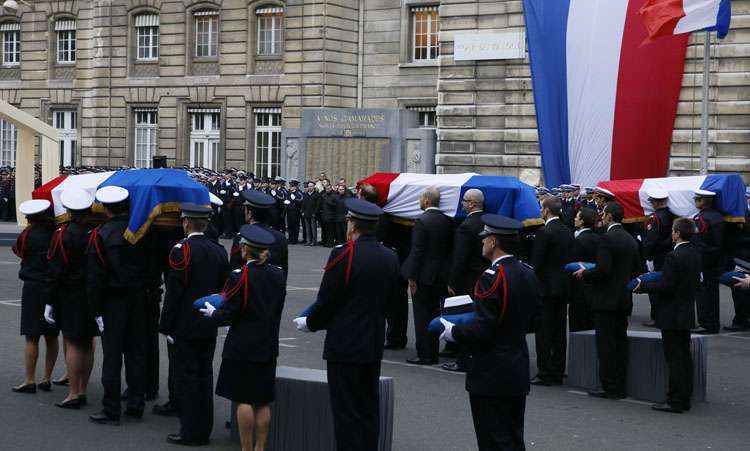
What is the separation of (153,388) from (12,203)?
93.2ft

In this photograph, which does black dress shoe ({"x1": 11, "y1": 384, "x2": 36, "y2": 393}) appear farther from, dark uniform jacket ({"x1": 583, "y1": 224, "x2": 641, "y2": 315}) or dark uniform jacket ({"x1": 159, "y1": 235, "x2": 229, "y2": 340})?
dark uniform jacket ({"x1": 583, "y1": 224, "x2": 641, "y2": 315})

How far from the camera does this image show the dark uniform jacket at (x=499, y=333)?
7668 mm

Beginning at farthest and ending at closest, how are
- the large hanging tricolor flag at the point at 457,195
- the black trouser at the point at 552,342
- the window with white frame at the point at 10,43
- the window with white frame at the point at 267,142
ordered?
the window with white frame at the point at 10,43, the window with white frame at the point at 267,142, the large hanging tricolor flag at the point at 457,195, the black trouser at the point at 552,342

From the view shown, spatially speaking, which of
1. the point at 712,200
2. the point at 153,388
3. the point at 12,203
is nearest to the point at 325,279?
the point at 153,388

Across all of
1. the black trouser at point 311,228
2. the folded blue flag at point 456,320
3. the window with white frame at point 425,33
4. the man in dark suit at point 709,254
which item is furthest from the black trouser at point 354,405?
the window with white frame at point 425,33

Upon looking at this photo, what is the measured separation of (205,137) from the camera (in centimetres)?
4197

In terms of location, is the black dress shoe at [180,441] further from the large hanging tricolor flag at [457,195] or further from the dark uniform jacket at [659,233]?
the dark uniform jacket at [659,233]

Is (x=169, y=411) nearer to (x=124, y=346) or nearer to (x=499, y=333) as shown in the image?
(x=124, y=346)

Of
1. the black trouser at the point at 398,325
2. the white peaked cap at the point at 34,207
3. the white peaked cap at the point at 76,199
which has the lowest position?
the black trouser at the point at 398,325

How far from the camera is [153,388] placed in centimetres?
1090

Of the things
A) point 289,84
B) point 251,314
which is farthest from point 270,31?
point 251,314

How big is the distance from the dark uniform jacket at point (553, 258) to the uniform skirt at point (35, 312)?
463 centimetres

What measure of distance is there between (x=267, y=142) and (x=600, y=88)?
51.6 feet

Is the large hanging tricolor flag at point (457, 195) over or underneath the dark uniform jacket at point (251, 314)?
over
